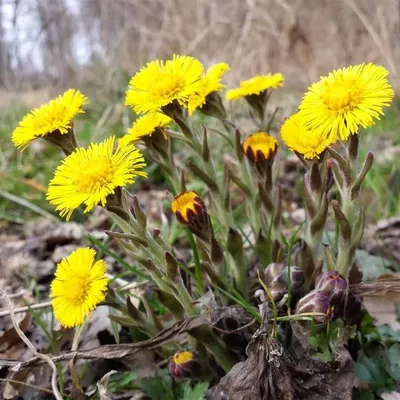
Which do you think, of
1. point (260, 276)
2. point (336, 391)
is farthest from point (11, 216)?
point (336, 391)

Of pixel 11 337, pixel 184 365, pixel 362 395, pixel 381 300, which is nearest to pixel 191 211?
pixel 184 365

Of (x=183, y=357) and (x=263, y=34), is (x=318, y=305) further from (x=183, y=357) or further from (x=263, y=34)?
(x=263, y=34)

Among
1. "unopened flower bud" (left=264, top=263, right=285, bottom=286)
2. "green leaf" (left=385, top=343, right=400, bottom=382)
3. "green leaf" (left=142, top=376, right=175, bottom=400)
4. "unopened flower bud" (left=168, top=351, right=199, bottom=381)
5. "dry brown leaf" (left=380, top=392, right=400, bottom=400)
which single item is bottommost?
"green leaf" (left=142, top=376, right=175, bottom=400)

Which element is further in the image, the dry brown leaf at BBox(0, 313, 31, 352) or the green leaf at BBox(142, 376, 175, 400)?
the dry brown leaf at BBox(0, 313, 31, 352)

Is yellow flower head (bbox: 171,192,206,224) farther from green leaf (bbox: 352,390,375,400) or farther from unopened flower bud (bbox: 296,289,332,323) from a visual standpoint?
green leaf (bbox: 352,390,375,400)

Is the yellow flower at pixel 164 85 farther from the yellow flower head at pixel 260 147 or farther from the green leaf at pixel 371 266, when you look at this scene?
the green leaf at pixel 371 266

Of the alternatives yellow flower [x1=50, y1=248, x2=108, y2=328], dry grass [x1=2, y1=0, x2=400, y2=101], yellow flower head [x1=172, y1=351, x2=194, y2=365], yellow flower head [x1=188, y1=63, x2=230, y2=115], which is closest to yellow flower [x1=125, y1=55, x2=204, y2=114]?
yellow flower head [x1=188, y1=63, x2=230, y2=115]

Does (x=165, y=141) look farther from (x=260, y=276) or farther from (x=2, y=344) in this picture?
(x=2, y=344)

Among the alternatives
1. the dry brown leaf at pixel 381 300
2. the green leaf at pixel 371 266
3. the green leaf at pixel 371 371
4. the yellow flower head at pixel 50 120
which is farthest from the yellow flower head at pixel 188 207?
the green leaf at pixel 371 266
